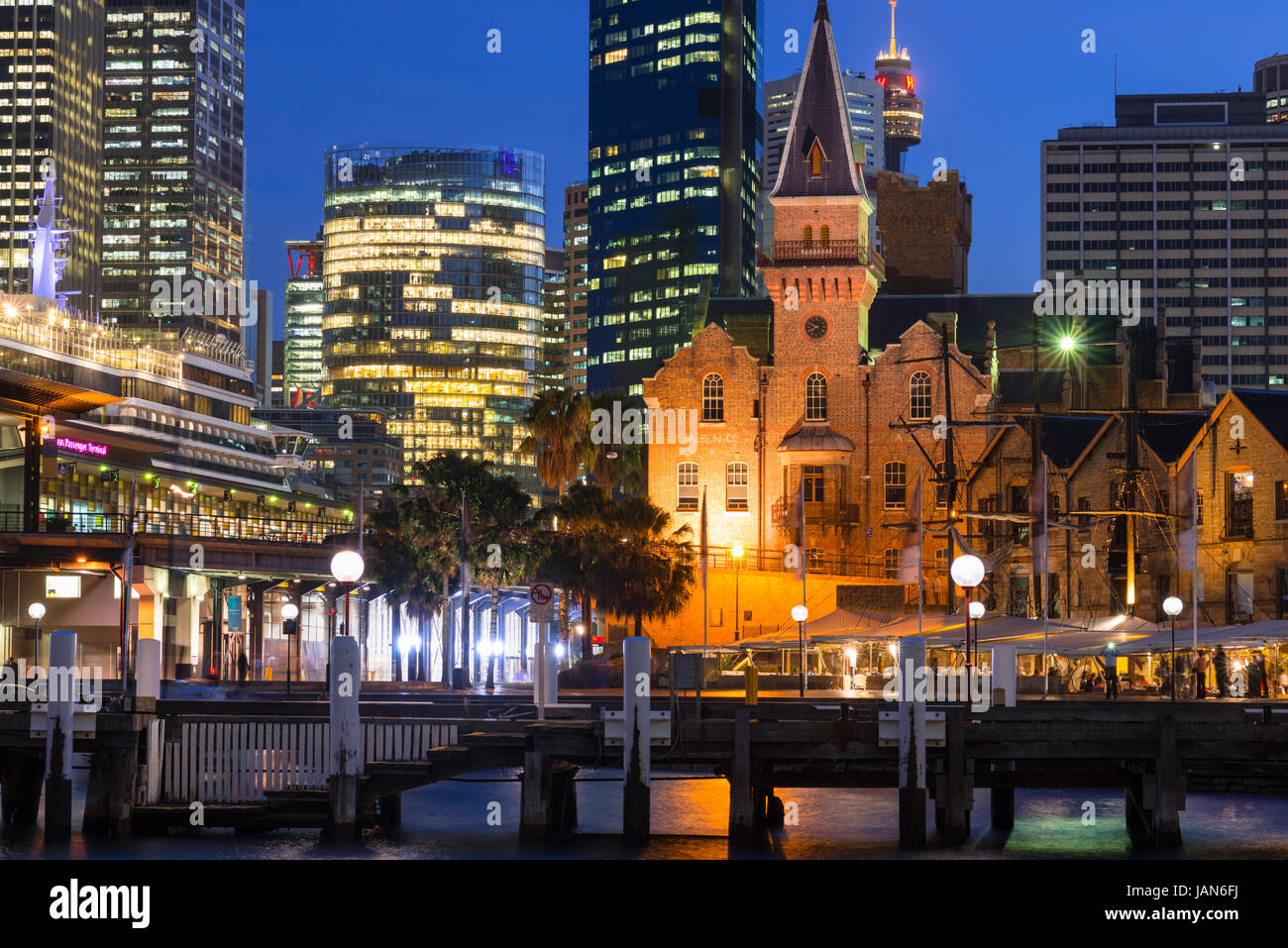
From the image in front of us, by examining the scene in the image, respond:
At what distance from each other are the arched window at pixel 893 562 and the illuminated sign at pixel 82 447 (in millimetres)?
48334

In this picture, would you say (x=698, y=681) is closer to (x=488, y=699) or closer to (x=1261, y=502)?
(x=488, y=699)

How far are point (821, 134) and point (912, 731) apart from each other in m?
76.0

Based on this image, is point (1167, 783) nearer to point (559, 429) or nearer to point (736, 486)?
point (559, 429)

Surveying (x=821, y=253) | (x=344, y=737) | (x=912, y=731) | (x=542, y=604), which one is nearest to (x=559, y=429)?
(x=821, y=253)

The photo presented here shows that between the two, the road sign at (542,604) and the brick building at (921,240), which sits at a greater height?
the brick building at (921,240)

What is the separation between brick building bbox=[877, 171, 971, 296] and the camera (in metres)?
128

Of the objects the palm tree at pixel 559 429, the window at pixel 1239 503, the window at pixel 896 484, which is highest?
the palm tree at pixel 559 429

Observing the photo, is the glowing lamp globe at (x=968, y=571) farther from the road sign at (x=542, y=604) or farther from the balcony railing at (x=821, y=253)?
the balcony railing at (x=821, y=253)

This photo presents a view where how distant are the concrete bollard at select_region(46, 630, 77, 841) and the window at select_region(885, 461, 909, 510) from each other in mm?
68907

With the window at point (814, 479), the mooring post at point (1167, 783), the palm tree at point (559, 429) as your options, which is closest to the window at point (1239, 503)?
the mooring post at point (1167, 783)

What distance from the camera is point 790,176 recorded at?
107 metres

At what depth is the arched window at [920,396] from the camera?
101562 mm

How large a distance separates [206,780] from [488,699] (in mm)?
12048

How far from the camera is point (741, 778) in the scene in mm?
35688
